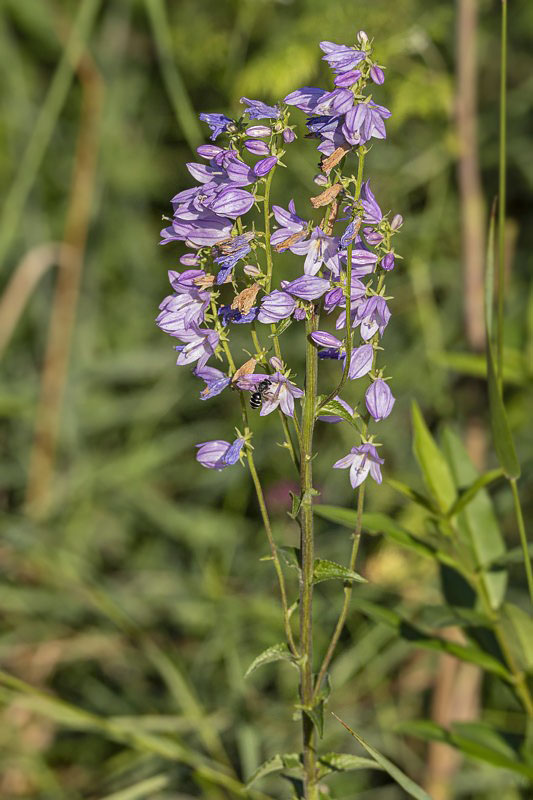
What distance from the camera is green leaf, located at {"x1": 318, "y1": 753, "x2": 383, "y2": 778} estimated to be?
3.27 feet

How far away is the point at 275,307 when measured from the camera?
2.85 ft

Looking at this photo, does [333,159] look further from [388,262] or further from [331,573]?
[331,573]

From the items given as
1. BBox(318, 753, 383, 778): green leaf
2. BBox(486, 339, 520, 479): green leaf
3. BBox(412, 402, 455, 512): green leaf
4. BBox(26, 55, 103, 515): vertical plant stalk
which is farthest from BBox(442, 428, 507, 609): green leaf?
BBox(26, 55, 103, 515): vertical plant stalk

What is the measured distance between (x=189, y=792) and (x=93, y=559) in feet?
2.47

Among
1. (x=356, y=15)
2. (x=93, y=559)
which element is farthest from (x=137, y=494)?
(x=356, y=15)

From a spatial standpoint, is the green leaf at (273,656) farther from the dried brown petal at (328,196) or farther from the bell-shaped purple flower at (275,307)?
the dried brown petal at (328,196)

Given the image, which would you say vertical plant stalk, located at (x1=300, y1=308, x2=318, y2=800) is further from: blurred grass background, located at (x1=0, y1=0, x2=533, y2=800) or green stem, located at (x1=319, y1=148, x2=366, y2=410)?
blurred grass background, located at (x1=0, y1=0, x2=533, y2=800)

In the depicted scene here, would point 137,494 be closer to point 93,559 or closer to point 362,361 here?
point 93,559

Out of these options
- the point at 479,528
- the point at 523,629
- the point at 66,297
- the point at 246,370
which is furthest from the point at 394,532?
the point at 66,297

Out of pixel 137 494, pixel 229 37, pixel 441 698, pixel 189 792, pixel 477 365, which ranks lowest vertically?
pixel 189 792

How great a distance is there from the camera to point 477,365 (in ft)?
5.80

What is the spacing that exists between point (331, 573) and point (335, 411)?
18 cm

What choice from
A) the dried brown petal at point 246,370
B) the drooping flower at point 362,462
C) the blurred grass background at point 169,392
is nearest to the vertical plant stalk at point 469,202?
the blurred grass background at point 169,392

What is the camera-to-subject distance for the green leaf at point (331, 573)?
0.90 metres
